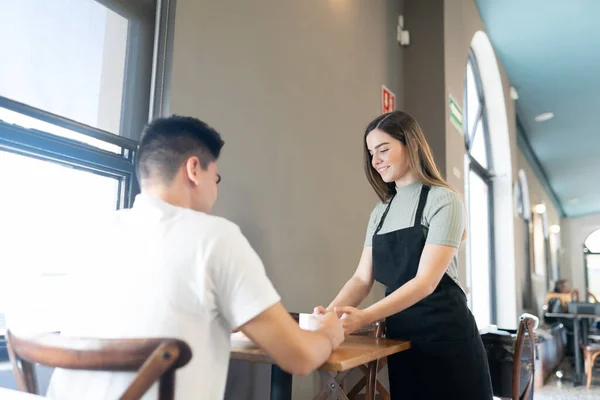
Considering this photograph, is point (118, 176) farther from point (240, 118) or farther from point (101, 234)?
point (101, 234)

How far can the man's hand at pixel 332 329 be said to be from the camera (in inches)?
45.4

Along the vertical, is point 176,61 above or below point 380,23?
below

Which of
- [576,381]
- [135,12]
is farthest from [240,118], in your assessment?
[576,381]

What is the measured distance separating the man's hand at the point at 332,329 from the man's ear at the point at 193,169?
434 millimetres

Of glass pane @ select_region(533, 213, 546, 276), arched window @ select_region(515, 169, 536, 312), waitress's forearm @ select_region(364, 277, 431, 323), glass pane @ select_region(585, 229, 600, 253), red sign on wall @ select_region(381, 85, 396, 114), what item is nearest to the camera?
waitress's forearm @ select_region(364, 277, 431, 323)

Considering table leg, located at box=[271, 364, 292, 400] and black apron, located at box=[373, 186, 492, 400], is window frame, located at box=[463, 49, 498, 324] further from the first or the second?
table leg, located at box=[271, 364, 292, 400]

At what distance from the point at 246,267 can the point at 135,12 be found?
122cm

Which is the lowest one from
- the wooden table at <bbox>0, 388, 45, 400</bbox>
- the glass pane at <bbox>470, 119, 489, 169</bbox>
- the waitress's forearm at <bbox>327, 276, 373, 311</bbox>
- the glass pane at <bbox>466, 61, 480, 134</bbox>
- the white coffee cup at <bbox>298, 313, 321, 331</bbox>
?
the wooden table at <bbox>0, 388, 45, 400</bbox>

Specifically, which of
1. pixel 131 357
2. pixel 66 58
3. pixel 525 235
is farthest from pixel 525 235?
pixel 131 357

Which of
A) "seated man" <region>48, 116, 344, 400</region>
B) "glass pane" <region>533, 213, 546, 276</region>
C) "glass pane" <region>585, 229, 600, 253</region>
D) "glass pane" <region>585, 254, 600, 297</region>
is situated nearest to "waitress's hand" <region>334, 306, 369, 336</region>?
"seated man" <region>48, 116, 344, 400</region>

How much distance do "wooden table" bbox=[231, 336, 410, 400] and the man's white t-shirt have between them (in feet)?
0.81

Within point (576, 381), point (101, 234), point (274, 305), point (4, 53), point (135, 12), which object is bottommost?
point (576, 381)

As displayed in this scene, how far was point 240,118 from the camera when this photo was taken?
2.01 meters

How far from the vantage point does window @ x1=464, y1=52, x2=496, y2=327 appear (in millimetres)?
5453
